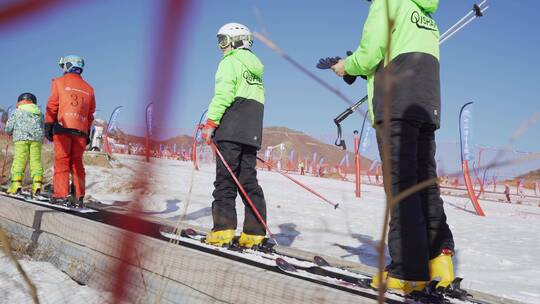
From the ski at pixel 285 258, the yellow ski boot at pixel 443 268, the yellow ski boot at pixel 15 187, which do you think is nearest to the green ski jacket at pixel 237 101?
the ski at pixel 285 258

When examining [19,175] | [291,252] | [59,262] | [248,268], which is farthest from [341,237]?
[19,175]

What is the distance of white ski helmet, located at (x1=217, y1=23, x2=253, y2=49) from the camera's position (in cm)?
337

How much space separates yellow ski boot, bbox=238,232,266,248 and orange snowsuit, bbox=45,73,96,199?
2.26 meters

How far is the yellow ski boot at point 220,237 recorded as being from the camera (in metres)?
3.07

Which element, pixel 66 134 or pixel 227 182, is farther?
pixel 66 134

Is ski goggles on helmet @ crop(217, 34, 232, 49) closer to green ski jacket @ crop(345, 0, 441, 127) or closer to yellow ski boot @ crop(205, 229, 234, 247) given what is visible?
yellow ski boot @ crop(205, 229, 234, 247)

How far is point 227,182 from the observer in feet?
10.6

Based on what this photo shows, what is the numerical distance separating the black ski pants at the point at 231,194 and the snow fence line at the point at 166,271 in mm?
977

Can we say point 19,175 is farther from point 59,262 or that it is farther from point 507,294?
point 507,294

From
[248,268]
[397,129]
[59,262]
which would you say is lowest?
[59,262]

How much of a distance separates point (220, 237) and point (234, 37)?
4.78ft

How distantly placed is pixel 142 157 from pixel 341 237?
4368 millimetres

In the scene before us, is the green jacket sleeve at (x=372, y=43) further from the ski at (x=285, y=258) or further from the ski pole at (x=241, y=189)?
the ski pole at (x=241, y=189)

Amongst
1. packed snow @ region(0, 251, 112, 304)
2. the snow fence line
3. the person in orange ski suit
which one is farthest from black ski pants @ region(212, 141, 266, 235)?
the person in orange ski suit
